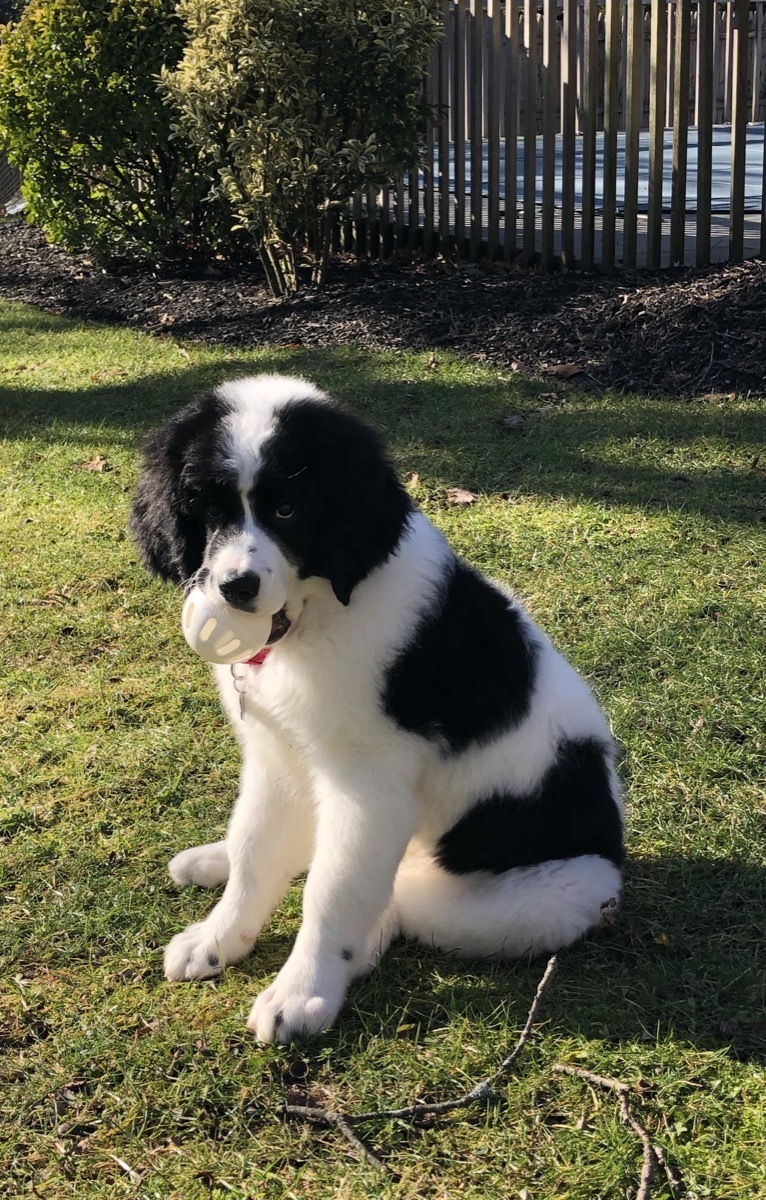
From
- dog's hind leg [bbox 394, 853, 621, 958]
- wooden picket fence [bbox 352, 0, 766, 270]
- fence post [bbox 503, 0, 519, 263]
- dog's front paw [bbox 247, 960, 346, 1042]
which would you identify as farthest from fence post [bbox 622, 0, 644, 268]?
dog's front paw [bbox 247, 960, 346, 1042]

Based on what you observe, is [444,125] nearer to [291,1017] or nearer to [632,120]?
[632,120]

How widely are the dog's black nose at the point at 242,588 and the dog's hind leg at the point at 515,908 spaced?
3.52 feet

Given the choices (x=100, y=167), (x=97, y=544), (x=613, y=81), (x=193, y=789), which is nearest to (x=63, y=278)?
(x=100, y=167)

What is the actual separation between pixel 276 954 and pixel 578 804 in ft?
3.14

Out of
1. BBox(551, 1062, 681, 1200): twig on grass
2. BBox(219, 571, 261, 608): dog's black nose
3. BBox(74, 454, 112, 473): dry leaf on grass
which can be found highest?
BBox(219, 571, 261, 608): dog's black nose

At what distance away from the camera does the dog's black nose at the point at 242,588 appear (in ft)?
8.90

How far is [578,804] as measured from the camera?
3.23 m

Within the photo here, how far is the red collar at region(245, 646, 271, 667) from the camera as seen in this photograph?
122 inches

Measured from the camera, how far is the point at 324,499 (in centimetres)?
291

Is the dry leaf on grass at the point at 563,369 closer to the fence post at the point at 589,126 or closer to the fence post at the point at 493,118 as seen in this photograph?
the fence post at the point at 589,126

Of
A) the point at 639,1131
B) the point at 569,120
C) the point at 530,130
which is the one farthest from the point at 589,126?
the point at 639,1131

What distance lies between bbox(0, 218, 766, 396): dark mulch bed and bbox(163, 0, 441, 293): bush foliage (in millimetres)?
833

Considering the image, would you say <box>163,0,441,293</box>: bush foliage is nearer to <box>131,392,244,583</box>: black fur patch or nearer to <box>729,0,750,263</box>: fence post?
<box>729,0,750,263</box>: fence post

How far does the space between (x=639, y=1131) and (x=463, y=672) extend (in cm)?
116
